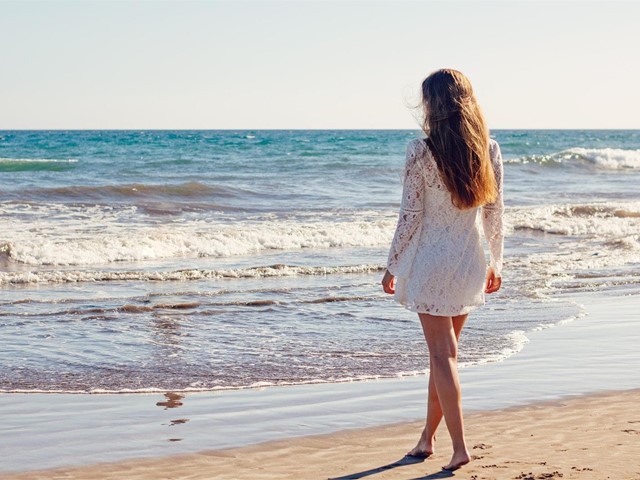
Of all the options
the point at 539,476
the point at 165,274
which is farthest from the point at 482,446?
the point at 165,274

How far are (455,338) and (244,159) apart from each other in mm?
40631

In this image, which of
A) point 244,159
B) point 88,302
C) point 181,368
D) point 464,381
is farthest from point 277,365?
point 244,159

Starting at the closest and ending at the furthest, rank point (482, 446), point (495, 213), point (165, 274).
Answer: point (495, 213) < point (482, 446) < point (165, 274)

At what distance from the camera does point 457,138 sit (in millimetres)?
4281

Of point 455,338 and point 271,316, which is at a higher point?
point 455,338

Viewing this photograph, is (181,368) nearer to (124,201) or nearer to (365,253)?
(365,253)

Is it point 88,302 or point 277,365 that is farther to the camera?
point 88,302

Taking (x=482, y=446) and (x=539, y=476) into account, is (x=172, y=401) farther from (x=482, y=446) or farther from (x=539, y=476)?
(x=539, y=476)

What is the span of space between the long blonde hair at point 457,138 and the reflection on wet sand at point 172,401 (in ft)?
8.57

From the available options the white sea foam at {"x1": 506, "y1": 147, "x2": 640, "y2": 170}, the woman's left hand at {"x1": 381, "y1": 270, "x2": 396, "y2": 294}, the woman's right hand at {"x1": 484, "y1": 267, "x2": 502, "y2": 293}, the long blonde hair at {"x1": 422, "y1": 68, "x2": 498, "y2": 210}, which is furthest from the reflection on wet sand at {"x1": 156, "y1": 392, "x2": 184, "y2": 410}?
the white sea foam at {"x1": 506, "y1": 147, "x2": 640, "y2": 170}

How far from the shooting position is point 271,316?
971cm

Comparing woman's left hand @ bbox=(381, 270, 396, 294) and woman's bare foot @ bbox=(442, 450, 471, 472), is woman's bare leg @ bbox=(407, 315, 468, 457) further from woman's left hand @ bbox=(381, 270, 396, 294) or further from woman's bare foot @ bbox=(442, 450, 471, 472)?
woman's left hand @ bbox=(381, 270, 396, 294)

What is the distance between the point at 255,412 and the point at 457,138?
7.82 feet

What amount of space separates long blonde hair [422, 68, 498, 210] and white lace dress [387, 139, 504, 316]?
0.07 metres
